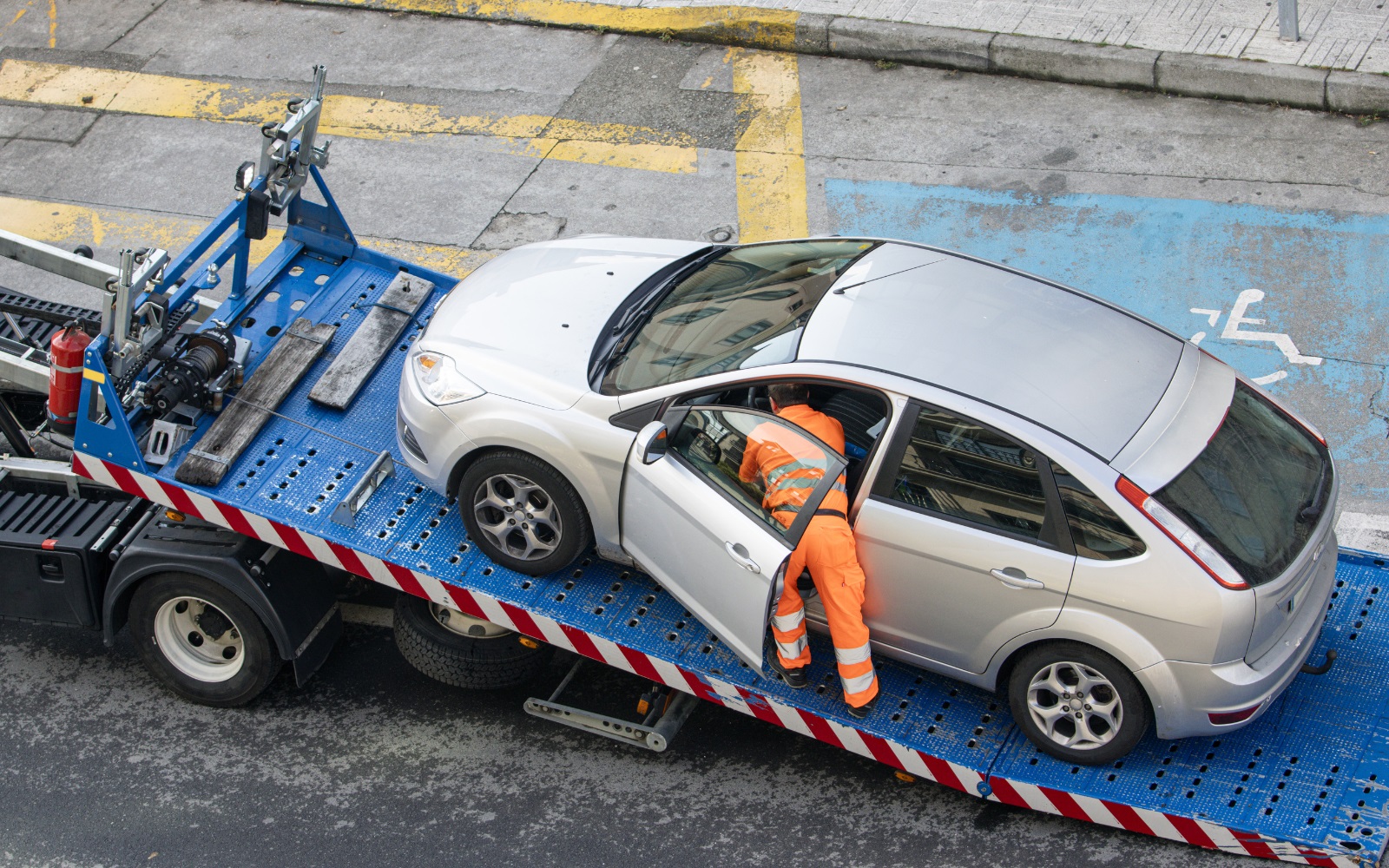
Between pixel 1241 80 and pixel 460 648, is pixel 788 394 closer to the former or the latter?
pixel 460 648

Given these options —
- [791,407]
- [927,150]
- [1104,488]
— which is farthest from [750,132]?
[1104,488]

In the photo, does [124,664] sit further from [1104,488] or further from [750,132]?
[750,132]

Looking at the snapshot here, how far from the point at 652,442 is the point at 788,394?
1.92ft

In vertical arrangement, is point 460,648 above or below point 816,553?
below

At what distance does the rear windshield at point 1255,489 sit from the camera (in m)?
4.90

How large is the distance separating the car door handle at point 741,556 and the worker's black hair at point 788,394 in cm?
62

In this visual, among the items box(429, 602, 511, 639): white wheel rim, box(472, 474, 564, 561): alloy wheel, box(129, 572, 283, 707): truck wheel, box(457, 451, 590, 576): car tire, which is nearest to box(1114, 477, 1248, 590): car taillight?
box(457, 451, 590, 576): car tire

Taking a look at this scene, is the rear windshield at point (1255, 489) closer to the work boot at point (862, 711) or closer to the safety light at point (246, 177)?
the work boot at point (862, 711)

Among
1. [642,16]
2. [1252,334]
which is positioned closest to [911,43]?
[642,16]

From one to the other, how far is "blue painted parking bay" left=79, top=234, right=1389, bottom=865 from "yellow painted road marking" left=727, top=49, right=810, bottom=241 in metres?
3.52

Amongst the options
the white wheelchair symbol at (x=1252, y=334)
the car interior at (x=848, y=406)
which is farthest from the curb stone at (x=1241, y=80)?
the car interior at (x=848, y=406)

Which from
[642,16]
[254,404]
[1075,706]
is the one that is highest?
[642,16]

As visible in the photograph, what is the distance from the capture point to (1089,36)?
1030cm

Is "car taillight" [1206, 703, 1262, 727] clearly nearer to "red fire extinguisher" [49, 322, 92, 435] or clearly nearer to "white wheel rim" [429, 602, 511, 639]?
"white wheel rim" [429, 602, 511, 639]
